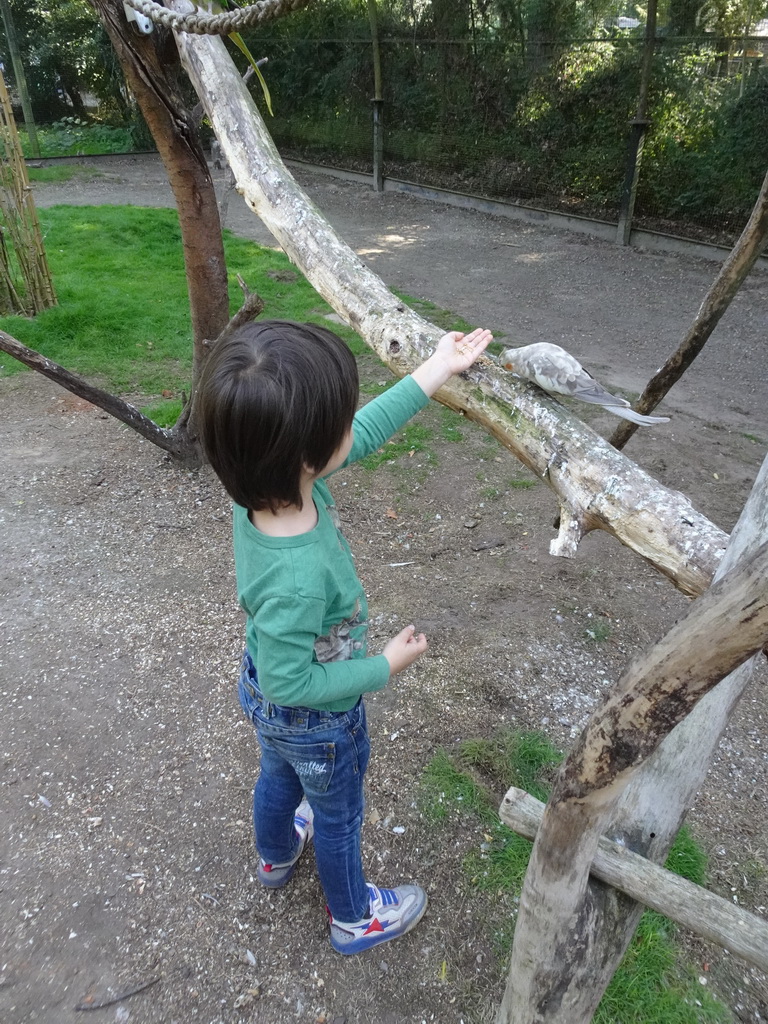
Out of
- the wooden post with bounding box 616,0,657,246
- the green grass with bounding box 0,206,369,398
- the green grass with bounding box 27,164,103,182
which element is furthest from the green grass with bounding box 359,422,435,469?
the green grass with bounding box 27,164,103,182

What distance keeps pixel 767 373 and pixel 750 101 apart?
3.93 metres

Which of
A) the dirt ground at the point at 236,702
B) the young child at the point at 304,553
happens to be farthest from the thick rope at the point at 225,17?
the dirt ground at the point at 236,702

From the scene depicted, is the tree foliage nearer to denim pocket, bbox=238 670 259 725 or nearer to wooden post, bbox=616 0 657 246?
wooden post, bbox=616 0 657 246

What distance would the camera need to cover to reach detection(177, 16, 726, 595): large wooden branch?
5.18 ft

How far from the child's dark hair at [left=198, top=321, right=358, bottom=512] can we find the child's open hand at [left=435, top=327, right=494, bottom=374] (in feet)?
1.77

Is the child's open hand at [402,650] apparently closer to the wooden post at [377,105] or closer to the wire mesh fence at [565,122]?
the wire mesh fence at [565,122]

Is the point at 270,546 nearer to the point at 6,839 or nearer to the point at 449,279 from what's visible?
the point at 6,839

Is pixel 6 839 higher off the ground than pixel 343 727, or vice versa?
pixel 343 727

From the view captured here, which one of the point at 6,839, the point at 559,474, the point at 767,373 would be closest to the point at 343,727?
the point at 559,474

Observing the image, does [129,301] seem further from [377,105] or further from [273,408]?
[377,105]

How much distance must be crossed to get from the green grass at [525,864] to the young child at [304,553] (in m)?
0.52

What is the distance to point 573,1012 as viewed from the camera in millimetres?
1390

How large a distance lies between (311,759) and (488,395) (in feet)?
3.45

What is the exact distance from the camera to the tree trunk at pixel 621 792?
3.25ft
